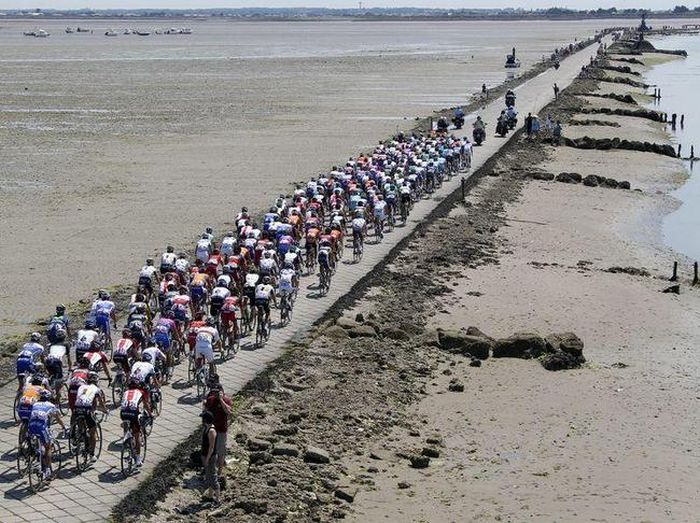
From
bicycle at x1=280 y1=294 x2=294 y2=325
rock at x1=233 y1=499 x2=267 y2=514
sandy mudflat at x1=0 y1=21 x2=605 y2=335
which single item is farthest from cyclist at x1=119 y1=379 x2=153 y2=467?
sandy mudflat at x1=0 y1=21 x2=605 y2=335

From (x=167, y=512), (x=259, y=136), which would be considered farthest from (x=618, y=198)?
(x=167, y=512)

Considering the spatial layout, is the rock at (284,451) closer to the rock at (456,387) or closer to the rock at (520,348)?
the rock at (456,387)

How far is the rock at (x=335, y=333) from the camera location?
23531 millimetres

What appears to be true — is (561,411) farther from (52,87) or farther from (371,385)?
(52,87)

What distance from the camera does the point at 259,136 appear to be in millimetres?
59688

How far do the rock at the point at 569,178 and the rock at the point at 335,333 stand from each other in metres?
25.9

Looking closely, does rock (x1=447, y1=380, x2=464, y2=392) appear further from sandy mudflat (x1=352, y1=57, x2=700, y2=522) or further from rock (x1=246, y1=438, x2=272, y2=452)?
rock (x1=246, y1=438, x2=272, y2=452)

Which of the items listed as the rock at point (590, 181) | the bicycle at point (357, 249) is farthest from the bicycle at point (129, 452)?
the rock at point (590, 181)

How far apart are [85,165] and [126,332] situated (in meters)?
31.7

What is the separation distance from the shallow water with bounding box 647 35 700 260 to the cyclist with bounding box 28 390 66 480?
2424cm

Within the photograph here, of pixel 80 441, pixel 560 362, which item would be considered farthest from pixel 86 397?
pixel 560 362

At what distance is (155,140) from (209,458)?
44.0m

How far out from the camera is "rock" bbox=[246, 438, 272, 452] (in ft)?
58.0

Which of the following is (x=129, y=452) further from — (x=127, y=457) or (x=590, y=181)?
(x=590, y=181)
